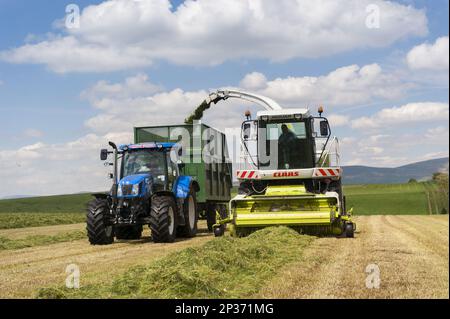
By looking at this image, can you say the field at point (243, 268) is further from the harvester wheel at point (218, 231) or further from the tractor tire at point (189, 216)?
the tractor tire at point (189, 216)

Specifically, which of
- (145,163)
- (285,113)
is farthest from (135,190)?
(285,113)

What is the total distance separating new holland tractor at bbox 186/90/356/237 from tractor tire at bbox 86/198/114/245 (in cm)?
256

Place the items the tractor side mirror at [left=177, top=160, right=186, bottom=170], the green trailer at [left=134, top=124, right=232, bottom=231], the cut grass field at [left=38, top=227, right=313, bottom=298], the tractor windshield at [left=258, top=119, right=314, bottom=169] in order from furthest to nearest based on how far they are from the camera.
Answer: the green trailer at [left=134, top=124, right=232, bottom=231] → the tractor side mirror at [left=177, top=160, right=186, bottom=170] → the tractor windshield at [left=258, top=119, right=314, bottom=169] → the cut grass field at [left=38, top=227, right=313, bottom=298]

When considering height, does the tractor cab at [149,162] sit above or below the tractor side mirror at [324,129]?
below

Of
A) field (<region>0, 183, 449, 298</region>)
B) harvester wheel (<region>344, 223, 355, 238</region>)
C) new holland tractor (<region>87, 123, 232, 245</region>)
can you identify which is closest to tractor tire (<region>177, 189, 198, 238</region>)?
new holland tractor (<region>87, 123, 232, 245</region>)

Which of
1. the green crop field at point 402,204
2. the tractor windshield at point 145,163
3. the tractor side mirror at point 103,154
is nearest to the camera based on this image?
the tractor side mirror at point 103,154

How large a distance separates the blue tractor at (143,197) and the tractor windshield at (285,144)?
215cm

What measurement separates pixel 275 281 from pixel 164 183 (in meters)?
7.00

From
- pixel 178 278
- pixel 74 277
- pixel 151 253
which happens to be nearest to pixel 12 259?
pixel 151 253

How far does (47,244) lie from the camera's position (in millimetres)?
13664

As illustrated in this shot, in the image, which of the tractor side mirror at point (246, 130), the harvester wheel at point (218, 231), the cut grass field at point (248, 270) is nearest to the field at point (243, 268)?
the cut grass field at point (248, 270)

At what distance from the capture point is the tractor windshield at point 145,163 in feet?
43.2

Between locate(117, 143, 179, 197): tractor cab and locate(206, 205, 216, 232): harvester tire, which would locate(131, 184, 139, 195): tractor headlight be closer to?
locate(117, 143, 179, 197): tractor cab

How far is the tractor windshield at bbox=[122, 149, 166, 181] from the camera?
13.2 meters
